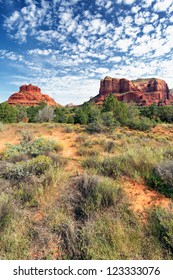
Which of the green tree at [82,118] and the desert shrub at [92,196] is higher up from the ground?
the green tree at [82,118]

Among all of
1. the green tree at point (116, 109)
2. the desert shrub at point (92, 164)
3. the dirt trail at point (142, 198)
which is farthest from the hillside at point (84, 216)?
the green tree at point (116, 109)

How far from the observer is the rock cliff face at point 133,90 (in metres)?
114

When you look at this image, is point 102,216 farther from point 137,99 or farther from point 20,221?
point 137,99

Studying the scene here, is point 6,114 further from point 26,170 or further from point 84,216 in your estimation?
point 84,216

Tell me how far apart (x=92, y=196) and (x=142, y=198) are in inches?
40.1

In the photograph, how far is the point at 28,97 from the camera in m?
126

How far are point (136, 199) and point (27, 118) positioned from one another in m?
34.0

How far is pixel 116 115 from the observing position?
23531 mm

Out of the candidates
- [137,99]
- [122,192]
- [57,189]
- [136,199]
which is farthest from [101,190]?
[137,99]

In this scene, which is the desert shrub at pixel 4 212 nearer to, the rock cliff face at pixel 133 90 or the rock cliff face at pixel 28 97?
the rock cliff face at pixel 28 97

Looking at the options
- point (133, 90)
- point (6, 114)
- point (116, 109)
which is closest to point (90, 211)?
point (116, 109)

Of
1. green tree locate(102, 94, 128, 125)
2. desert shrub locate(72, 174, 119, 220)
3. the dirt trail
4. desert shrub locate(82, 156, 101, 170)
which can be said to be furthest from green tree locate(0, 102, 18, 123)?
the dirt trail

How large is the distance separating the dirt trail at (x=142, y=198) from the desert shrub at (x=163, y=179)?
0.57 feet

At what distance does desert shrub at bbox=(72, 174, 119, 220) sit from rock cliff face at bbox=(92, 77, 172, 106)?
370 ft
